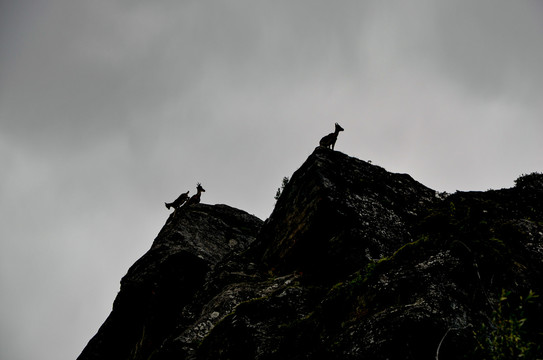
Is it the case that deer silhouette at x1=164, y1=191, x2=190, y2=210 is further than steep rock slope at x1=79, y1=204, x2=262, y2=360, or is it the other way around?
deer silhouette at x1=164, y1=191, x2=190, y2=210

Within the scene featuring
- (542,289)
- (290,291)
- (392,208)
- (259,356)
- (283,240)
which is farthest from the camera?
(283,240)

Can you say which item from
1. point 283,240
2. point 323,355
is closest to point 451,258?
point 323,355

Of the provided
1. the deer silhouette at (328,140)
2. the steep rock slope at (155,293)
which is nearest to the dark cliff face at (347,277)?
the steep rock slope at (155,293)

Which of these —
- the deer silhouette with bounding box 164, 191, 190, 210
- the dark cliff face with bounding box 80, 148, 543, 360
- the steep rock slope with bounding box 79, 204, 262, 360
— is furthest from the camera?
the deer silhouette with bounding box 164, 191, 190, 210

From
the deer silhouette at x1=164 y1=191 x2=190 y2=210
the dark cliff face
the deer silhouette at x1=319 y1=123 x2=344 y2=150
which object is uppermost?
the deer silhouette at x1=319 y1=123 x2=344 y2=150

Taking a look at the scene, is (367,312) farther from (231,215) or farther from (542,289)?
(231,215)

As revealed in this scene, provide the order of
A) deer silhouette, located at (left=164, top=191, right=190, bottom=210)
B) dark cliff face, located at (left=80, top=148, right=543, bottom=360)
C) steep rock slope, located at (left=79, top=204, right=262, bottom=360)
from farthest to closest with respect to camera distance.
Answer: deer silhouette, located at (left=164, top=191, right=190, bottom=210) < steep rock slope, located at (left=79, top=204, right=262, bottom=360) < dark cliff face, located at (left=80, top=148, right=543, bottom=360)

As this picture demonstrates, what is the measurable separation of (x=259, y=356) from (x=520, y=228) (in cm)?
597

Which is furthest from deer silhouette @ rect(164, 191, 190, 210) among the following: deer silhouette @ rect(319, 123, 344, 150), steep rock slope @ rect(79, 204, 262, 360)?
deer silhouette @ rect(319, 123, 344, 150)

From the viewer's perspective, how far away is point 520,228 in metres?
7.34

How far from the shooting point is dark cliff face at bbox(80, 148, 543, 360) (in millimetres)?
5582

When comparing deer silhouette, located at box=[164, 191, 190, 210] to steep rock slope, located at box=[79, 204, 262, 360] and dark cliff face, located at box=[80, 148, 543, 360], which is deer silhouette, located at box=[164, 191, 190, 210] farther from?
dark cliff face, located at box=[80, 148, 543, 360]

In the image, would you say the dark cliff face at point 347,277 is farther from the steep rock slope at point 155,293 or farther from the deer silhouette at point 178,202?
the deer silhouette at point 178,202

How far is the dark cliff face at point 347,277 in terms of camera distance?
5582mm
